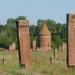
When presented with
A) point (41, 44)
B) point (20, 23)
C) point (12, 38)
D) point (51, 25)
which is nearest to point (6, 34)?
point (12, 38)

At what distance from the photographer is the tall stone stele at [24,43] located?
19547 mm

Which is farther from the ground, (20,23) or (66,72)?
(20,23)

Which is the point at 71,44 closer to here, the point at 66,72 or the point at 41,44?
the point at 66,72

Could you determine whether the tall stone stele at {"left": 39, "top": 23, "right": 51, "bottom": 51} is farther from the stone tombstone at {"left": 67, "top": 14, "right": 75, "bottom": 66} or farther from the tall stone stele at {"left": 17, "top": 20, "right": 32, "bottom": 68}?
Answer: the stone tombstone at {"left": 67, "top": 14, "right": 75, "bottom": 66}

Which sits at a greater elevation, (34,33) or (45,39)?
(45,39)

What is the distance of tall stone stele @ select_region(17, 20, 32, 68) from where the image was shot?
1955 centimetres

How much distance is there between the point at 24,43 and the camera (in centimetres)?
1973

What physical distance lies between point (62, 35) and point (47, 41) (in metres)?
33.6

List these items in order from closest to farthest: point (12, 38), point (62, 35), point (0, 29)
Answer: point (12, 38), point (62, 35), point (0, 29)

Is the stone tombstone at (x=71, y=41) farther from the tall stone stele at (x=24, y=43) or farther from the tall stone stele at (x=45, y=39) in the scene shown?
the tall stone stele at (x=45, y=39)

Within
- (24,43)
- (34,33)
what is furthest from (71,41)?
(34,33)

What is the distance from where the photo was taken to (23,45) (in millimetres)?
19672


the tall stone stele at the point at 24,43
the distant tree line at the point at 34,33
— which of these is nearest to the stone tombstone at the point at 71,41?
the tall stone stele at the point at 24,43

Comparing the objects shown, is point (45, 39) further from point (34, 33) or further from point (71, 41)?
point (71, 41)
